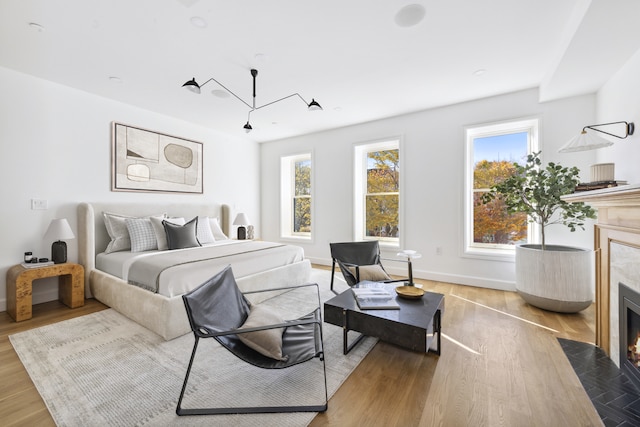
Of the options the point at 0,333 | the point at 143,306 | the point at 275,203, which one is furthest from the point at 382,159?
the point at 0,333

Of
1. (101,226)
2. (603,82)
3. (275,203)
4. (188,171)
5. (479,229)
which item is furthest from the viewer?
(275,203)

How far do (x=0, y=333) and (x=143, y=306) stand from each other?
1277 millimetres

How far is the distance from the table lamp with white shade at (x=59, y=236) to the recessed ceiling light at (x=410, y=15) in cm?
399

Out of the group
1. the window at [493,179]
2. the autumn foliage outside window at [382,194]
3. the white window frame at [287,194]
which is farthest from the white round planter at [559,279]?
the white window frame at [287,194]

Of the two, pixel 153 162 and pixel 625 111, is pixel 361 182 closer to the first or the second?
pixel 625 111

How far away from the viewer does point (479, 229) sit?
155 inches

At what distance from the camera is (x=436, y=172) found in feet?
13.4

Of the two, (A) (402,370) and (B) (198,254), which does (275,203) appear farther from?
(A) (402,370)

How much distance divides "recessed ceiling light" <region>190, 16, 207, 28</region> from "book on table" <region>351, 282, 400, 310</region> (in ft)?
8.57

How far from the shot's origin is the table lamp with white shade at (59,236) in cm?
294

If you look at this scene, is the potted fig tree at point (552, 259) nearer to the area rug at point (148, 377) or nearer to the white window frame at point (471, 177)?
the white window frame at point (471, 177)

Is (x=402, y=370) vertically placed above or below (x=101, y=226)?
below

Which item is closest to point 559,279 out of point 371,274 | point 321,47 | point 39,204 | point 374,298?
point 371,274

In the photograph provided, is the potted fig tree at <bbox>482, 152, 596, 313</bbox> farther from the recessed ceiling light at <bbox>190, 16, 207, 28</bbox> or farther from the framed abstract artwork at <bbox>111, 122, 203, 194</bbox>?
the framed abstract artwork at <bbox>111, 122, 203, 194</bbox>
